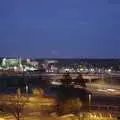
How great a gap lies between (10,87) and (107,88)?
73.9ft

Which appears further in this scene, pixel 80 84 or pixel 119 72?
pixel 119 72

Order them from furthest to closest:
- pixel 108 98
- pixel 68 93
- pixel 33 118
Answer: pixel 108 98 → pixel 68 93 → pixel 33 118

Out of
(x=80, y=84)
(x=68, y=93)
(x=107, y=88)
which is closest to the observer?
(x=68, y=93)

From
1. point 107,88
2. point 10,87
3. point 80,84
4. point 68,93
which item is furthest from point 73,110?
point 10,87

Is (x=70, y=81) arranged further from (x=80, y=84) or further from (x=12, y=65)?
(x=12, y=65)

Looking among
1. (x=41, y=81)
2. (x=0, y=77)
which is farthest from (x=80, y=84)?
(x=0, y=77)

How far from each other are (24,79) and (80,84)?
3846 cm

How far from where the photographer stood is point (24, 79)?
119438mm

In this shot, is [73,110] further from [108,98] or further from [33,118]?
[108,98]

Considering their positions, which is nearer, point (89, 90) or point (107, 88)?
point (89, 90)

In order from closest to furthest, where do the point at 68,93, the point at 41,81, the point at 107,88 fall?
the point at 68,93 → the point at 107,88 → the point at 41,81

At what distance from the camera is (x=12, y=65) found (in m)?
149

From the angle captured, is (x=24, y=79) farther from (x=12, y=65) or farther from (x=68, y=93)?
(x=68, y=93)

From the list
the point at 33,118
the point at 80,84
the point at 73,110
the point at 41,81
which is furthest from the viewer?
the point at 41,81
